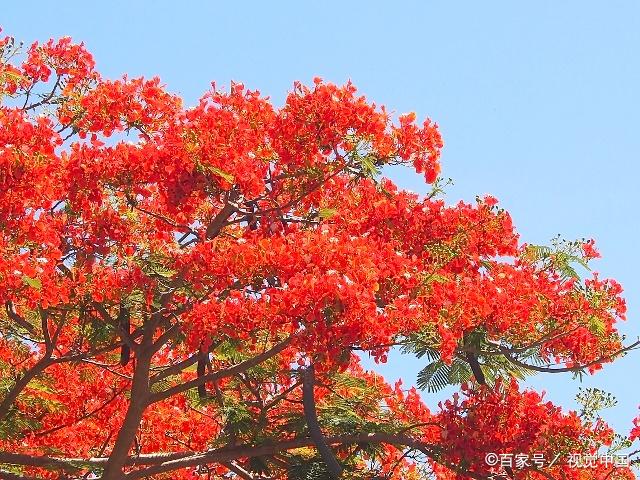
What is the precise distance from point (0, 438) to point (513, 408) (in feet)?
17.3

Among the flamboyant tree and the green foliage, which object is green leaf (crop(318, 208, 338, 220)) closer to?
the flamboyant tree

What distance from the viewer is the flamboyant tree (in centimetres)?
824

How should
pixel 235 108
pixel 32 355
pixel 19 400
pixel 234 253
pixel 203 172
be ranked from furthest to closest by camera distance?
pixel 32 355, pixel 19 400, pixel 235 108, pixel 203 172, pixel 234 253

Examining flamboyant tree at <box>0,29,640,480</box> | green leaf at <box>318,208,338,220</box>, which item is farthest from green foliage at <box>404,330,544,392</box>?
green leaf at <box>318,208,338,220</box>

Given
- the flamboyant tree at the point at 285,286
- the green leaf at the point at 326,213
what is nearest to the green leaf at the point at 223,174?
the flamboyant tree at the point at 285,286

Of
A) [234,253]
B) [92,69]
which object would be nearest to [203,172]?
[234,253]

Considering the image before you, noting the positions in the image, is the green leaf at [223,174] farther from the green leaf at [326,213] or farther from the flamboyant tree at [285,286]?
the green leaf at [326,213]

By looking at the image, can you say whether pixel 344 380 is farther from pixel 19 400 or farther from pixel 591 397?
pixel 19 400

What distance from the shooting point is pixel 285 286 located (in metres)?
8.00

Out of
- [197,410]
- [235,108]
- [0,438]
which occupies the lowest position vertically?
[0,438]

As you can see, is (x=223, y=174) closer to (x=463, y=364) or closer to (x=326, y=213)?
(x=326, y=213)

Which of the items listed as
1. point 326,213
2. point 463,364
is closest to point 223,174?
point 326,213

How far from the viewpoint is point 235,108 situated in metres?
10.2

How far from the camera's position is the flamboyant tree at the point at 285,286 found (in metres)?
8.24
